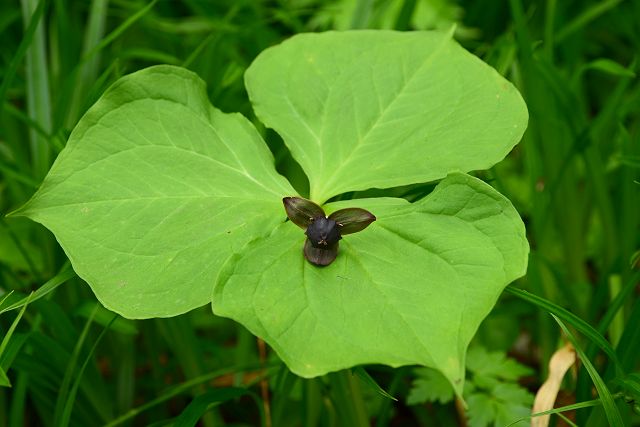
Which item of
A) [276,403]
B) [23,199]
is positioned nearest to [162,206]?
[276,403]

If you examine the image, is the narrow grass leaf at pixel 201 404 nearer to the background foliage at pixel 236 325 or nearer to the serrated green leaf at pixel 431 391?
the background foliage at pixel 236 325

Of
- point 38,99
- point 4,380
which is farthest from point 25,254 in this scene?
point 4,380

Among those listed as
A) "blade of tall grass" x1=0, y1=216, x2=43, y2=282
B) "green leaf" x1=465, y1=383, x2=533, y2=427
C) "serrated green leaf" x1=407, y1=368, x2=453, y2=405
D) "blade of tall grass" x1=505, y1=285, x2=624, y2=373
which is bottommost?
"green leaf" x1=465, y1=383, x2=533, y2=427

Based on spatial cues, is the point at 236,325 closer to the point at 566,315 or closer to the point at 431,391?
the point at 431,391

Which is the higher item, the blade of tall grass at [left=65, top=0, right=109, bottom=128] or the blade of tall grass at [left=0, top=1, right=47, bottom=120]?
the blade of tall grass at [left=0, top=1, right=47, bottom=120]

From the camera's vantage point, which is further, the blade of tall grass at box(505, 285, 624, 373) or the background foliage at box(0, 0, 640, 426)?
the background foliage at box(0, 0, 640, 426)

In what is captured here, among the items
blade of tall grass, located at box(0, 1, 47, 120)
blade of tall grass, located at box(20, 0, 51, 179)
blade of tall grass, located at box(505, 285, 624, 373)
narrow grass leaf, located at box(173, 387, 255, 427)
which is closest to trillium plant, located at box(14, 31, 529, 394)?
blade of tall grass, located at box(505, 285, 624, 373)

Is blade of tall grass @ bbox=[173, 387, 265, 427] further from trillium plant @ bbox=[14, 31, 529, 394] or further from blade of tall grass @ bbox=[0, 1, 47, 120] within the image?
blade of tall grass @ bbox=[0, 1, 47, 120]
